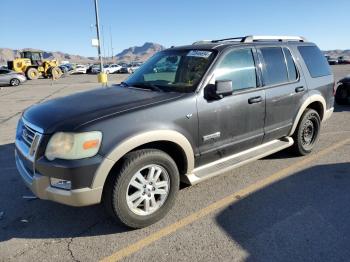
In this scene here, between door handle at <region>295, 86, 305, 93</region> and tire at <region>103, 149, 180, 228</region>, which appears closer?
tire at <region>103, 149, 180, 228</region>

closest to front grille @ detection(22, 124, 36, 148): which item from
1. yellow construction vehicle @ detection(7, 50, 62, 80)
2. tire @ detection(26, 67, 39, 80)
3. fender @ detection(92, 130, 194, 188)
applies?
fender @ detection(92, 130, 194, 188)

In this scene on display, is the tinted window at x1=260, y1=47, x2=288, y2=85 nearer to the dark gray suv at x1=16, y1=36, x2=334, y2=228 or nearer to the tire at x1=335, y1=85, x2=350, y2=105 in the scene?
the dark gray suv at x1=16, y1=36, x2=334, y2=228

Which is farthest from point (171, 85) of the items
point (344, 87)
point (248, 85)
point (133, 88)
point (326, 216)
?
point (344, 87)

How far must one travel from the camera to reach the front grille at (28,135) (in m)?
3.30

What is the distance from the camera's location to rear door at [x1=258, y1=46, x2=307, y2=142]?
450 centimetres

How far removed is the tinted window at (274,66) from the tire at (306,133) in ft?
2.73

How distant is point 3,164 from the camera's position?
5402mm

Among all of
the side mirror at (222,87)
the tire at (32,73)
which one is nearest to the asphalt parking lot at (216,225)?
the side mirror at (222,87)

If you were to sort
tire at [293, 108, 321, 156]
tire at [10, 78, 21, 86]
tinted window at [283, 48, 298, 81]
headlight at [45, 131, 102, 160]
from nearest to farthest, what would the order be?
headlight at [45, 131, 102, 160], tinted window at [283, 48, 298, 81], tire at [293, 108, 321, 156], tire at [10, 78, 21, 86]

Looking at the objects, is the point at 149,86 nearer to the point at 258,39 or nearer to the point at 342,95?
the point at 258,39

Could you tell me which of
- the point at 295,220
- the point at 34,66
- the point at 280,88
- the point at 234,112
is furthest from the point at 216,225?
the point at 34,66

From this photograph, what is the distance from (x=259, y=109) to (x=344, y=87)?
7.14 m

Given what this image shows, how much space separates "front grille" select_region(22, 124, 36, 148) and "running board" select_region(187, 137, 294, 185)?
1688 millimetres

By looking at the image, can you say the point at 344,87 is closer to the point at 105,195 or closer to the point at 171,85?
the point at 171,85
